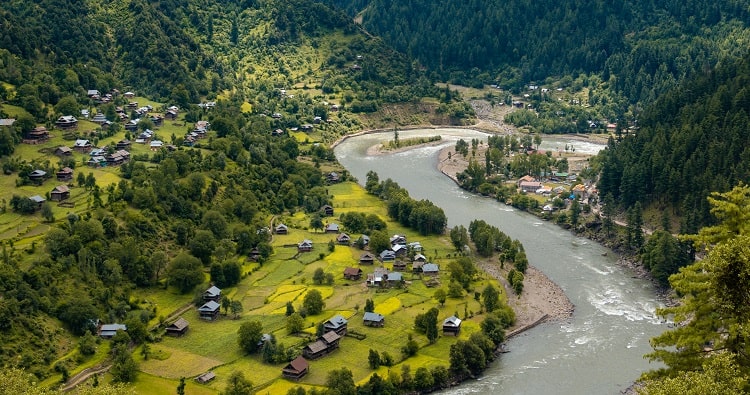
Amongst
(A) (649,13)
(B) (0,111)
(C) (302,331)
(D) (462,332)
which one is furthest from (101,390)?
(A) (649,13)

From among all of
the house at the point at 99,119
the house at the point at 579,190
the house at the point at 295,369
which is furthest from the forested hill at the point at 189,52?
the house at the point at 579,190

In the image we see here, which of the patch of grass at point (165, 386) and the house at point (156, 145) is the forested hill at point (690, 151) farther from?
the house at point (156, 145)

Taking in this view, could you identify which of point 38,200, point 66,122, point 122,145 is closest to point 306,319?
point 38,200

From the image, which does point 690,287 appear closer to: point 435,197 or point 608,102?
point 435,197

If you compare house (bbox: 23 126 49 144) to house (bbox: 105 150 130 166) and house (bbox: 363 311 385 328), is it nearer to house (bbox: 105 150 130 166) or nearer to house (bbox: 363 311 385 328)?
house (bbox: 105 150 130 166)

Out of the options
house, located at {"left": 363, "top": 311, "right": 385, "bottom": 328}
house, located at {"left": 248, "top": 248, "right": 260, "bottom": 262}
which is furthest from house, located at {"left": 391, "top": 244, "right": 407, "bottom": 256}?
house, located at {"left": 363, "top": 311, "right": 385, "bottom": 328}
